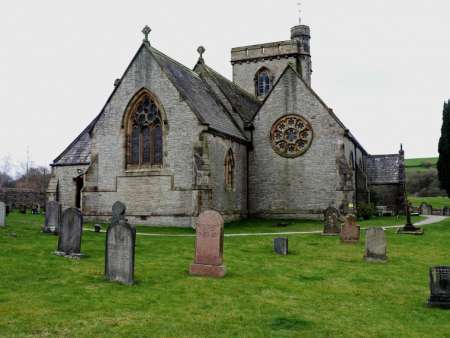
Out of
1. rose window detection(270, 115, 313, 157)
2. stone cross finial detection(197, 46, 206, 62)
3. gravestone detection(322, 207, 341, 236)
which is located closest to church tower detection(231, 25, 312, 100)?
stone cross finial detection(197, 46, 206, 62)

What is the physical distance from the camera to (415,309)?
9203 millimetres

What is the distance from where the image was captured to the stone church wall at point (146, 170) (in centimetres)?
2511

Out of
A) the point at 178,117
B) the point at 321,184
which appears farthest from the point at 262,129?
the point at 178,117

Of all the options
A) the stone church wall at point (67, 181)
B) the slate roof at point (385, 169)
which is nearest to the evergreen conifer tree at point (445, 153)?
the slate roof at point (385, 169)

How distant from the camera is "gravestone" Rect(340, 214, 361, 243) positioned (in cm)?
1902

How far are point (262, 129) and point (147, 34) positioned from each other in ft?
33.7

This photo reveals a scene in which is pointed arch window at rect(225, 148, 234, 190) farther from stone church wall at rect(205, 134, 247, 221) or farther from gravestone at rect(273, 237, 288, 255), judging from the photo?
gravestone at rect(273, 237, 288, 255)

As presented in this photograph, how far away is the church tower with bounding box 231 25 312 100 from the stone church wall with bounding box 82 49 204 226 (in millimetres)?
17363

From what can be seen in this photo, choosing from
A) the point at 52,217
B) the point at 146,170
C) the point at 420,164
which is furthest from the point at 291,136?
the point at 420,164

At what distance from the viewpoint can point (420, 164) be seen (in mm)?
106312

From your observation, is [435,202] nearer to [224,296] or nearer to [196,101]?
[196,101]

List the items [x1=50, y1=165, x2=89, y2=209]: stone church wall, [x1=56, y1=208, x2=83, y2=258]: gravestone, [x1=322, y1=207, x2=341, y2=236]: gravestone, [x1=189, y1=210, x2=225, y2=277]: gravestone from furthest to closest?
1. [x1=50, y1=165, x2=89, y2=209]: stone church wall
2. [x1=322, y1=207, x2=341, y2=236]: gravestone
3. [x1=56, y1=208, x2=83, y2=258]: gravestone
4. [x1=189, y1=210, x2=225, y2=277]: gravestone

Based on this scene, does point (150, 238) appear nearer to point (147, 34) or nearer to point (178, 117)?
point (178, 117)

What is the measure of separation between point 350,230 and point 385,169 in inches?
1021
